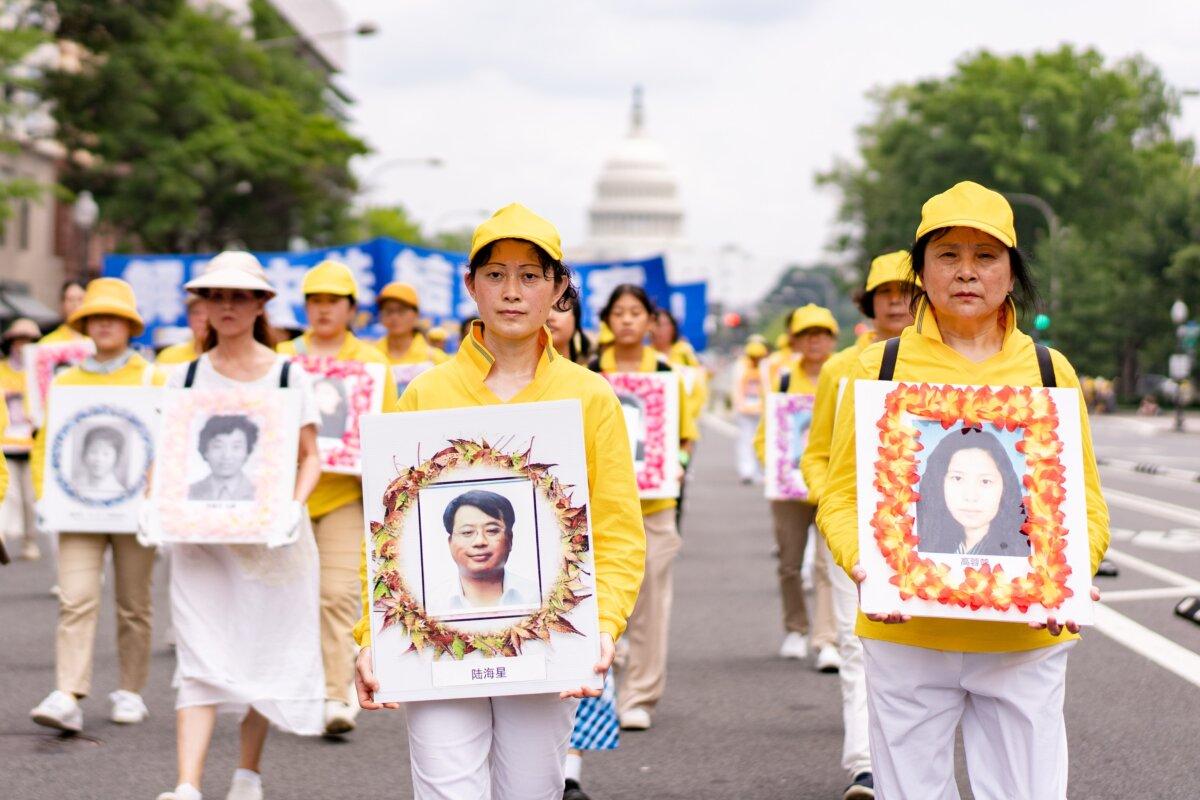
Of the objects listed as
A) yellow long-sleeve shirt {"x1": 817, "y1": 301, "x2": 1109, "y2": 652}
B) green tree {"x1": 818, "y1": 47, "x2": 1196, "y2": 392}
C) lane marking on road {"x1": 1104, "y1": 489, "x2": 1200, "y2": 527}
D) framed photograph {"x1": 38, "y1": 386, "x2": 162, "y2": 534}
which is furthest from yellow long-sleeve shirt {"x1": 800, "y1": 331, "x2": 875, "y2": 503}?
green tree {"x1": 818, "y1": 47, "x2": 1196, "y2": 392}

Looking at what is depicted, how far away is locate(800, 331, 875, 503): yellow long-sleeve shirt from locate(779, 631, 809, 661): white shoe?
276 centimetres

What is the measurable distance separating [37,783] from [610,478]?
3583 millimetres

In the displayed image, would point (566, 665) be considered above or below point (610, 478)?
below

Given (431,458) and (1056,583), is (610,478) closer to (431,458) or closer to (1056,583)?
(431,458)

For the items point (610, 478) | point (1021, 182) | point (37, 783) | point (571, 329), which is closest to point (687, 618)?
point (571, 329)

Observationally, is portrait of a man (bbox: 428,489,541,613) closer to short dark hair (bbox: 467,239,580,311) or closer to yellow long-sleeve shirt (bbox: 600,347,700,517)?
short dark hair (bbox: 467,239,580,311)

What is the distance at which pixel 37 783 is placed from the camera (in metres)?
6.72

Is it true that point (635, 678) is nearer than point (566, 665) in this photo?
No

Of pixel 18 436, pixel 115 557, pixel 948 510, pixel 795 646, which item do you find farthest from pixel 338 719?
pixel 18 436

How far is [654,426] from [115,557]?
8.48 ft

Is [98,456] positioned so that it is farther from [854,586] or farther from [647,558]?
[854,586]

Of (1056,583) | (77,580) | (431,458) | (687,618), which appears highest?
(431,458)

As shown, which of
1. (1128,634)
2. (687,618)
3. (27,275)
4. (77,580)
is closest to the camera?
(77,580)

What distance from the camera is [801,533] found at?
382 inches
